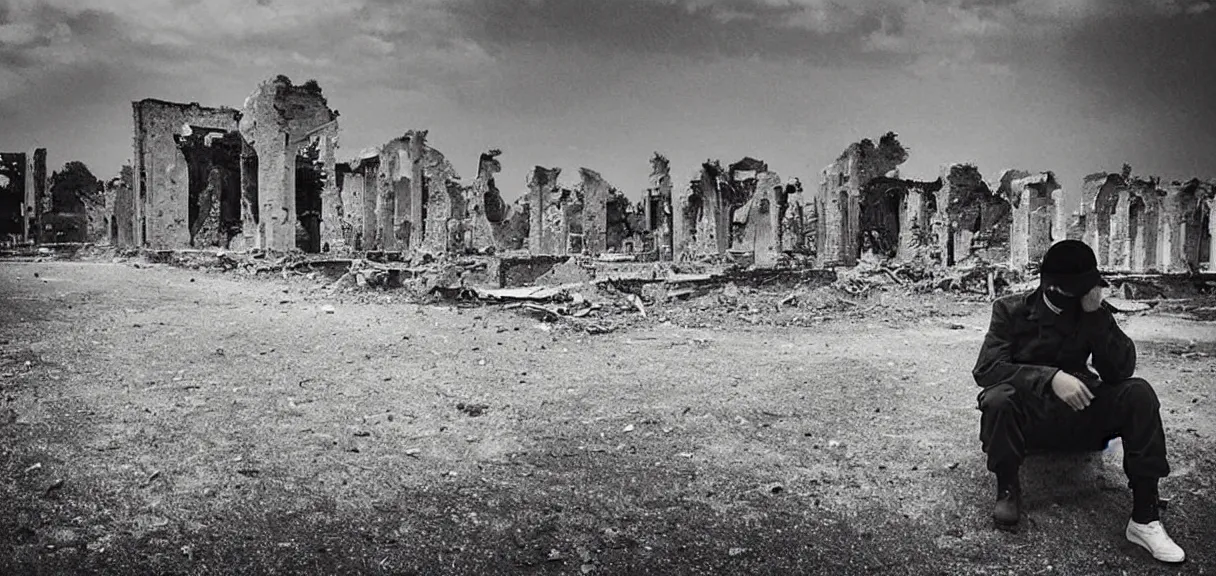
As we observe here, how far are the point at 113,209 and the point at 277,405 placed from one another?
105ft

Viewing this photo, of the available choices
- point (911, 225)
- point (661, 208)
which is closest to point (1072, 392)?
point (911, 225)

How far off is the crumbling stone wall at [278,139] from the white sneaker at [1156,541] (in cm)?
2130

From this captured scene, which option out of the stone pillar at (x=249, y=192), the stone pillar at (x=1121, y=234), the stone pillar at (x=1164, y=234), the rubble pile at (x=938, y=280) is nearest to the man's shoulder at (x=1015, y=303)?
the rubble pile at (x=938, y=280)

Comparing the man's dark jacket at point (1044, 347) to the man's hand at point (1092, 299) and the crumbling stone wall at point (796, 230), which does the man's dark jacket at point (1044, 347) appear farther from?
the crumbling stone wall at point (796, 230)

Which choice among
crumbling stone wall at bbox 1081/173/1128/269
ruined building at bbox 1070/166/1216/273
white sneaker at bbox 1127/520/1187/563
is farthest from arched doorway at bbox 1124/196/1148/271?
white sneaker at bbox 1127/520/1187/563

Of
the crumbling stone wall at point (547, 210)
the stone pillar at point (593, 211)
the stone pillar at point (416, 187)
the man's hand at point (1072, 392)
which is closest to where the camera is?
the man's hand at point (1072, 392)

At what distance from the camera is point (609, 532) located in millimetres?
3402

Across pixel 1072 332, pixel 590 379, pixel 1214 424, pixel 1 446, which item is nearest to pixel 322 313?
pixel 590 379

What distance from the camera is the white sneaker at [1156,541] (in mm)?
3037

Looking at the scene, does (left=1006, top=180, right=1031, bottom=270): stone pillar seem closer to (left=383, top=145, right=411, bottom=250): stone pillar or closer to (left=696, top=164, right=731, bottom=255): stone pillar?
(left=696, top=164, right=731, bottom=255): stone pillar

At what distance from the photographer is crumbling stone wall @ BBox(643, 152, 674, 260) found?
3145cm

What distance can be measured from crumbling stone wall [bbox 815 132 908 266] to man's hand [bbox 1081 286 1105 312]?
24.0m

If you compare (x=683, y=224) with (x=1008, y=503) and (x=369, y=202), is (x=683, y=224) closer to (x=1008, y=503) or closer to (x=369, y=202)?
(x=369, y=202)

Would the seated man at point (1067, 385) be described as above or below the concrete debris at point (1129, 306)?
above
